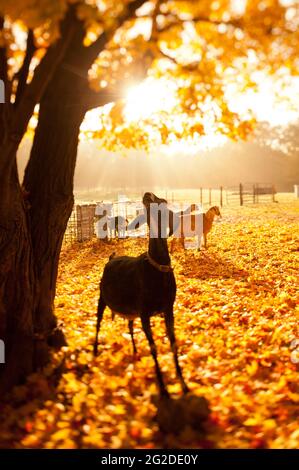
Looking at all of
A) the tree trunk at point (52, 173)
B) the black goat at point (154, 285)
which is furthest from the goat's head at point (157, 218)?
the tree trunk at point (52, 173)

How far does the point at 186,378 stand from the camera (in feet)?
16.5

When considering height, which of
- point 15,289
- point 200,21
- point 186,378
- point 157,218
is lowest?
point 186,378

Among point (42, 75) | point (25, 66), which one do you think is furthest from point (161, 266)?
point (25, 66)

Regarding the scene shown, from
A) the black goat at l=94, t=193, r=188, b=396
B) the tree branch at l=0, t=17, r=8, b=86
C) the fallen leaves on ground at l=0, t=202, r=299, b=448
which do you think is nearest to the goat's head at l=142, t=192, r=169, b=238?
the black goat at l=94, t=193, r=188, b=396

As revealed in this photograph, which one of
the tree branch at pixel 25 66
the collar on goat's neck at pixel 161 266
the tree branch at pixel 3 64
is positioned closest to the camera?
the tree branch at pixel 25 66

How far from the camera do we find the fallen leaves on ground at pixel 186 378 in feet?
12.6

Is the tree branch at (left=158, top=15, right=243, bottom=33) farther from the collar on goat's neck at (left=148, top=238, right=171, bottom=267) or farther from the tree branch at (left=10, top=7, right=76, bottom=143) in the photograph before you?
the collar on goat's neck at (left=148, top=238, right=171, bottom=267)

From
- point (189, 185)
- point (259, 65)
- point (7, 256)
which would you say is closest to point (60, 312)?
point (7, 256)

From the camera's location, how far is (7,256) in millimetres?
4852

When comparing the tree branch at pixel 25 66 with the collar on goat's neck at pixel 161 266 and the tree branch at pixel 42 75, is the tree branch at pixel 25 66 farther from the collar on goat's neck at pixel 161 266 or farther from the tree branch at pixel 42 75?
the collar on goat's neck at pixel 161 266

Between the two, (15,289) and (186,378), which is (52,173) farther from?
(186,378)

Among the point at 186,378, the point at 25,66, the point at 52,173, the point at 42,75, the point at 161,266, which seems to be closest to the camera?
the point at 42,75

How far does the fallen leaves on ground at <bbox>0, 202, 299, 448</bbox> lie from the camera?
3832mm
